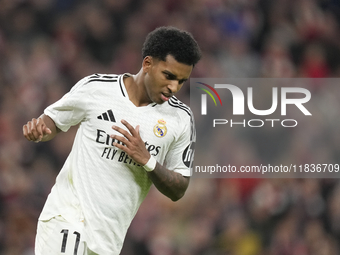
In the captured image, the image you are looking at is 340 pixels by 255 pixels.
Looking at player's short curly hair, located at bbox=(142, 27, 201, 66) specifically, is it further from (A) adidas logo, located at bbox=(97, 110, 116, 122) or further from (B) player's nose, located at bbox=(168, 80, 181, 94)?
(A) adidas logo, located at bbox=(97, 110, 116, 122)

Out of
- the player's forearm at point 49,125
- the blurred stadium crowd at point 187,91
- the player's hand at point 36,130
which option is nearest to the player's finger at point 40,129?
the player's hand at point 36,130

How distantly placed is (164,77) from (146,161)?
0.54 m

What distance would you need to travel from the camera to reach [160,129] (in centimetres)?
309

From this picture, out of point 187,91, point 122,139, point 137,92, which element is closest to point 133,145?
point 122,139

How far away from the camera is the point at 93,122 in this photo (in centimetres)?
304

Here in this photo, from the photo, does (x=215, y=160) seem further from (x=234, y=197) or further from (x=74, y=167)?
(x=74, y=167)

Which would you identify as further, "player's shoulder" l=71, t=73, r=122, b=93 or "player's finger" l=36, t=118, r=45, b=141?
"player's shoulder" l=71, t=73, r=122, b=93

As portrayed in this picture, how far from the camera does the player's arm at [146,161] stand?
2.84m

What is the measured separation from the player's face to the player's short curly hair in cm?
3

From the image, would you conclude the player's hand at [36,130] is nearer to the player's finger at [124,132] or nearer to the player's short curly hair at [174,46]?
the player's finger at [124,132]

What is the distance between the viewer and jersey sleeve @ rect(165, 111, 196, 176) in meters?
3.19

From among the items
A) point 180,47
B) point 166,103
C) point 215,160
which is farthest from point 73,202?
point 215,160

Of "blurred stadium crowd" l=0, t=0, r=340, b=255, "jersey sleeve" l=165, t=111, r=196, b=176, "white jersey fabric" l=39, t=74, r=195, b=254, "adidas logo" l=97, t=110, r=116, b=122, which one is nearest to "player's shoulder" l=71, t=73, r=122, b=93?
"white jersey fabric" l=39, t=74, r=195, b=254

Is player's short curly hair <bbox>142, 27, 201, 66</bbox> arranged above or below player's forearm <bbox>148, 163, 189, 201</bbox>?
above
